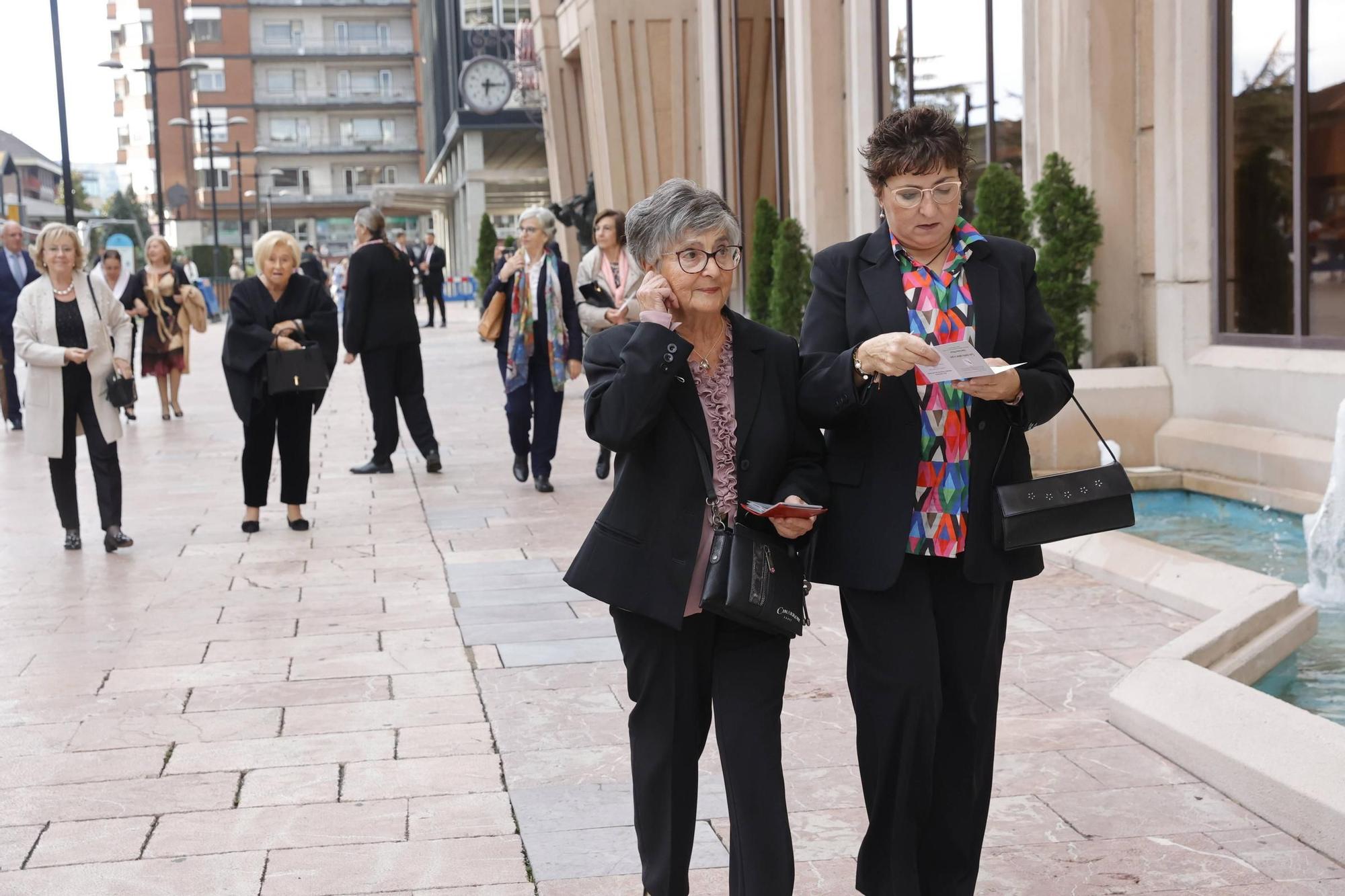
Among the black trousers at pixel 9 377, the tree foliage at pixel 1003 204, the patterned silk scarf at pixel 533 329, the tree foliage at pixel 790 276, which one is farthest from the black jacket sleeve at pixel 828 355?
the black trousers at pixel 9 377

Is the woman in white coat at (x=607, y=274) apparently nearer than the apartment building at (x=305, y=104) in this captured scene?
Yes

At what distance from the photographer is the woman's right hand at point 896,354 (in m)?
3.16

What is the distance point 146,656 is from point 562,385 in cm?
511

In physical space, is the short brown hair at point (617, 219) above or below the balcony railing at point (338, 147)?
below

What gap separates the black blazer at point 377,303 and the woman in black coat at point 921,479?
9.21 metres

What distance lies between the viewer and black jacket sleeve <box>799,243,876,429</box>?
337 cm

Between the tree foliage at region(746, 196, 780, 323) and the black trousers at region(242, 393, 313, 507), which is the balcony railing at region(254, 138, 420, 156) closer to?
the tree foliage at region(746, 196, 780, 323)

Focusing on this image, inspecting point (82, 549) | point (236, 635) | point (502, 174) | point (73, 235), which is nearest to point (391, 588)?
point (236, 635)

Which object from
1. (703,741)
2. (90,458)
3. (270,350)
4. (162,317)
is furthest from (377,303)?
(703,741)

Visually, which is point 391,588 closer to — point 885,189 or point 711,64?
point 885,189

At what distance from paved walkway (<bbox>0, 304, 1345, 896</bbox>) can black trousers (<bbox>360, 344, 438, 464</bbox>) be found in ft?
9.56

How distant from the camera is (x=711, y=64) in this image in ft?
73.6

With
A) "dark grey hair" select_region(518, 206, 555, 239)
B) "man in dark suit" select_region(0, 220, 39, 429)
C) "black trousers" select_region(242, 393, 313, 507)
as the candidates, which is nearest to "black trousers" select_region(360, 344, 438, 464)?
"dark grey hair" select_region(518, 206, 555, 239)

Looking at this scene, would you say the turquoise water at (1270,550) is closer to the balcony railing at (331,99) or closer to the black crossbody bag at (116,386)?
the black crossbody bag at (116,386)
